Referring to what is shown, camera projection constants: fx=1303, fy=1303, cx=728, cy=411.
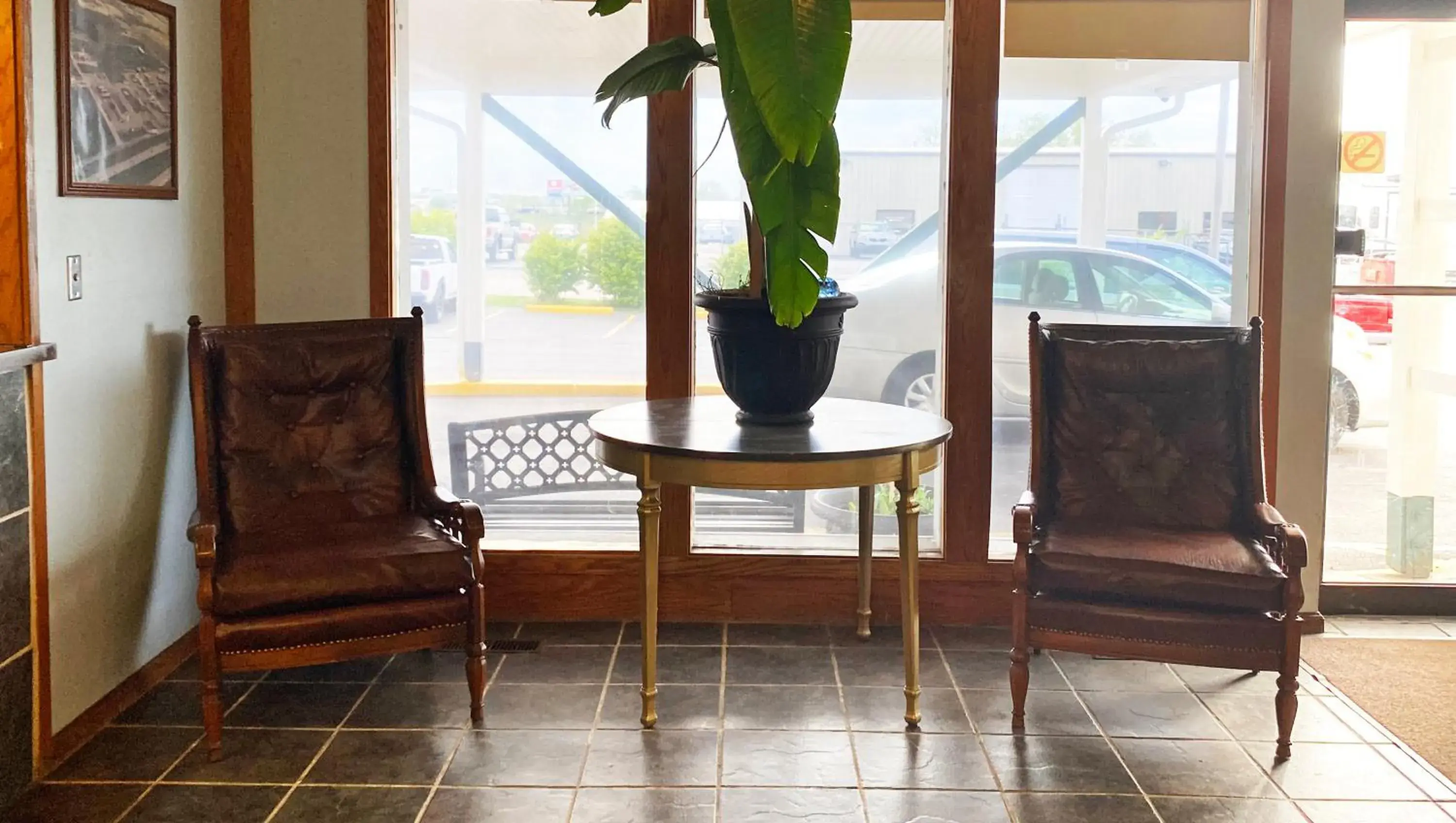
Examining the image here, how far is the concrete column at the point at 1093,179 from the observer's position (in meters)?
4.11

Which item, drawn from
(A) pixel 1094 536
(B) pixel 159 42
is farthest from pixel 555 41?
(A) pixel 1094 536

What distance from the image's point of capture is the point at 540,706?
3.44 meters

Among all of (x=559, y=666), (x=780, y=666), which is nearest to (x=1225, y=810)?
(x=780, y=666)

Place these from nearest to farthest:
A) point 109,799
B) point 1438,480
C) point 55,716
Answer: point 109,799, point 55,716, point 1438,480

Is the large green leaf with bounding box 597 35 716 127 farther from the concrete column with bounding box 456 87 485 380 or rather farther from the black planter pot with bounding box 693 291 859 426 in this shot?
the concrete column with bounding box 456 87 485 380

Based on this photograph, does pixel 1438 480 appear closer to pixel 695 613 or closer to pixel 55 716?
pixel 695 613

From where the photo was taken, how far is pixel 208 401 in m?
3.52

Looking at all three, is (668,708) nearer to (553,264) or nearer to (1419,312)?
(553,264)

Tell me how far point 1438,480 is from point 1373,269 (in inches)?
29.8

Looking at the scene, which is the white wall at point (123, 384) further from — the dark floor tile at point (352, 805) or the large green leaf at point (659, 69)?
the large green leaf at point (659, 69)

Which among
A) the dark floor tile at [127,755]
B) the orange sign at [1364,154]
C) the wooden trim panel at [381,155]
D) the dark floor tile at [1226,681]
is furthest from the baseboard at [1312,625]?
the dark floor tile at [127,755]

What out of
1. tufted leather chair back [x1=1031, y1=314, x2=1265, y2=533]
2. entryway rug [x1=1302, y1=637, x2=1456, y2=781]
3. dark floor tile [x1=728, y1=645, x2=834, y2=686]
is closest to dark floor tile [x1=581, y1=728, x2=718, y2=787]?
dark floor tile [x1=728, y1=645, x2=834, y2=686]

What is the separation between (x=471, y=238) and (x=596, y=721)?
166 cm

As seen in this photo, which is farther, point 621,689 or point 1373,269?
point 1373,269
